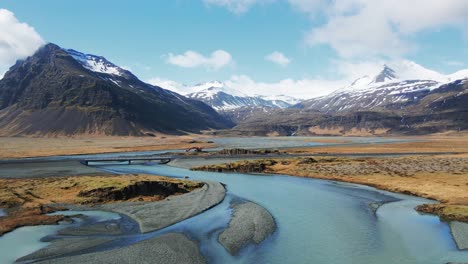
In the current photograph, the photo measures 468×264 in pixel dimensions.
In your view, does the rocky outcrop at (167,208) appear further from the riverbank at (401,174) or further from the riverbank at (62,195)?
the riverbank at (401,174)

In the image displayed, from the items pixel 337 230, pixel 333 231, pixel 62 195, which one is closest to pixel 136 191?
pixel 62 195

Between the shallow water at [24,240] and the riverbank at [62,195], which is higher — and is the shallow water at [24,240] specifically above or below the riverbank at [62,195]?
below

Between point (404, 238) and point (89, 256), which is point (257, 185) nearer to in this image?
point (404, 238)

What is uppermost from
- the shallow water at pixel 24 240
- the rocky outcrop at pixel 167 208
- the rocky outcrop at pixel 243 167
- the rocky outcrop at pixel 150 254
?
the rocky outcrop at pixel 243 167

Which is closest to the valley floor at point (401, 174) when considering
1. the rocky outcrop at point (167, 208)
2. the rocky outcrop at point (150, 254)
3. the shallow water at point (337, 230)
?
the shallow water at point (337, 230)

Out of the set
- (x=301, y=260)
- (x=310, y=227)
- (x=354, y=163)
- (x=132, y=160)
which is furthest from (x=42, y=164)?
(x=301, y=260)

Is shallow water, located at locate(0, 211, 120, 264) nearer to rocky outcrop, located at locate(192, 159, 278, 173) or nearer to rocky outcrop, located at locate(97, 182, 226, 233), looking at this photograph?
rocky outcrop, located at locate(97, 182, 226, 233)

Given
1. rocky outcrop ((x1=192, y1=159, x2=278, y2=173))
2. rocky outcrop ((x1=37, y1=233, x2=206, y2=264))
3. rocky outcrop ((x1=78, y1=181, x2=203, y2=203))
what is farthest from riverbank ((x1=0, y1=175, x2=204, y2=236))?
rocky outcrop ((x1=192, y1=159, x2=278, y2=173))
